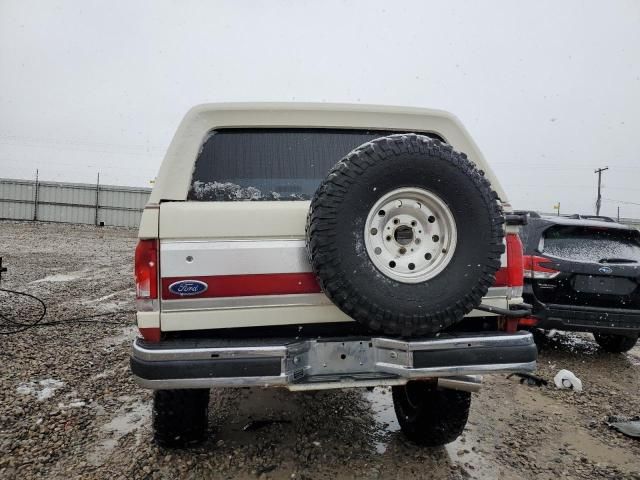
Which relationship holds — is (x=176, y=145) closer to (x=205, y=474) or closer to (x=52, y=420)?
(x=205, y=474)

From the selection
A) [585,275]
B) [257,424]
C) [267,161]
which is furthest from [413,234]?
[585,275]

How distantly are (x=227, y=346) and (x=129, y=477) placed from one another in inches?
41.3

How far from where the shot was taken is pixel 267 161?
250 cm

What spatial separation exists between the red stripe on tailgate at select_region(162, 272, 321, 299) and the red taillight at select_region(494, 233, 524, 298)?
101 centimetres

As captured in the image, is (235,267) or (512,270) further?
(512,270)

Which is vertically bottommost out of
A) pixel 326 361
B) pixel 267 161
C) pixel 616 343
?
pixel 616 343

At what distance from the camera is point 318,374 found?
6.82 feet

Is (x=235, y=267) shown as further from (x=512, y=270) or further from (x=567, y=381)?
(x=567, y=381)

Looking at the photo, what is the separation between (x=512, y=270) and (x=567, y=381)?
7.29 ft

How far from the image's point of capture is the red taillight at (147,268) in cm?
203

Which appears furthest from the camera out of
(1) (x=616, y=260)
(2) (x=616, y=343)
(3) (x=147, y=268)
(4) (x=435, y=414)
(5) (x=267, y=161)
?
(2) (x=616, y=343)

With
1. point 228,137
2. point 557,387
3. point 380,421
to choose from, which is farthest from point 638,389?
point 228,137

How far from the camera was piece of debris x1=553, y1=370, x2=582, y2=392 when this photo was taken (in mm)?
3882

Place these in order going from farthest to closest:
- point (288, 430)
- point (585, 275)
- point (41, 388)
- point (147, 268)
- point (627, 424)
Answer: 1. point (585, 275)
2. point (41, 388)
3. point (627, 424)
4. point (288, 430)
5. point (147, 268)
